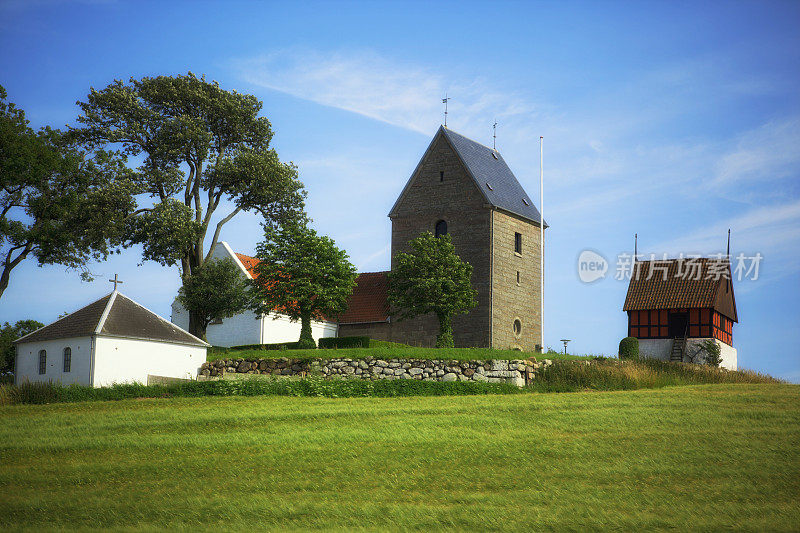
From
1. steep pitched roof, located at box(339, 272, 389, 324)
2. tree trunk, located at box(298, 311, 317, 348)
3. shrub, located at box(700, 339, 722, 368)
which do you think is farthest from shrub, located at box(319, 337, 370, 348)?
shrub, located at box(700, 339, 722, 368)

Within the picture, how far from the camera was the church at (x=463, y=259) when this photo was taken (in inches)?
1778

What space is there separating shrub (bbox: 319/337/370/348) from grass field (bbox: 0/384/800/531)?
11162 mm

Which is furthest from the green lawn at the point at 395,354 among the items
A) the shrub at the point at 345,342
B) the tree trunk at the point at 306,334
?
the tree trunk at the point at 306,334

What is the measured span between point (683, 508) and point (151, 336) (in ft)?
89.0

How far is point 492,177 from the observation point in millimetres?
48844

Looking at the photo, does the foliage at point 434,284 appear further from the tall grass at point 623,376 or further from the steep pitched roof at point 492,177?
the tall grass at point 623,376

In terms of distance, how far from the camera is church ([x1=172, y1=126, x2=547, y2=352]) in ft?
148

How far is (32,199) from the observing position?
144ft

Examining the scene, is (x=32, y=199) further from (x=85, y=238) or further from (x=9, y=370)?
(x=9, y=370)

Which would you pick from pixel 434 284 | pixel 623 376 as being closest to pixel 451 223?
pixel 434 284

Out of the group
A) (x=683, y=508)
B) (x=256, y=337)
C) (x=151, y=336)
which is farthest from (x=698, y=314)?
(x=683, y=508)

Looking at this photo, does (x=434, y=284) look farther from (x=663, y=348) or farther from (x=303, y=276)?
(x=663, y=348)

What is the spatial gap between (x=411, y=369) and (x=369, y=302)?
12885mm

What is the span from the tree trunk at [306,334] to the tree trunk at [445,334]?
21.1 feet
